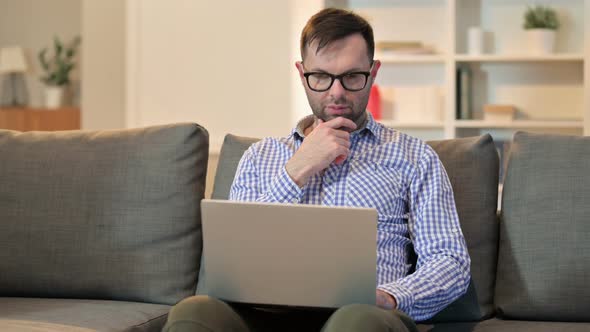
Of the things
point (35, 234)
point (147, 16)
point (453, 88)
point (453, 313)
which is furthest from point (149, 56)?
point (453, 313)

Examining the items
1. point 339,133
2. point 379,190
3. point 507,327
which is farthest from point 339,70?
point 507,327

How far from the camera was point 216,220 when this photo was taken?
1522 millimetres

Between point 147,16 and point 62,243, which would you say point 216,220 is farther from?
point 147,16

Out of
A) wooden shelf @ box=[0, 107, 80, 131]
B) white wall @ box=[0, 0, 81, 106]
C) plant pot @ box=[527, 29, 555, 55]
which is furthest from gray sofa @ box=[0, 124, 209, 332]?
white wall @ box=[0, 0, 81, 106]

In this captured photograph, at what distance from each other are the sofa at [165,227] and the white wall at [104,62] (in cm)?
293

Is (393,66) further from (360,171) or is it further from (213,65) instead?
(360,171)

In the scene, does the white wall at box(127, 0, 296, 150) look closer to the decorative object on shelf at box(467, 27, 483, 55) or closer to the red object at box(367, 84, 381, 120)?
the red object at box(367, 84, 381, 120)

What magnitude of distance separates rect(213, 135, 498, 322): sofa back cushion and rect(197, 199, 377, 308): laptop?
22.6 inches

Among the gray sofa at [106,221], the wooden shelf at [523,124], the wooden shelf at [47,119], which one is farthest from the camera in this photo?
the wooden shelf at [47,119]

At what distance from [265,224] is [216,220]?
0.10 meters

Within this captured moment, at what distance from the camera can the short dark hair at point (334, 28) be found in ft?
6.37

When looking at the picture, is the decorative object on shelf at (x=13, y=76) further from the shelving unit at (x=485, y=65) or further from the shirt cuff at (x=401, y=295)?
the shirt cuff at (x=401, y=295)

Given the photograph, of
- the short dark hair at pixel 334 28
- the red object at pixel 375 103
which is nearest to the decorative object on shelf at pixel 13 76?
the red object at pixel 375 103

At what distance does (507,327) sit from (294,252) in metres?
0.67
